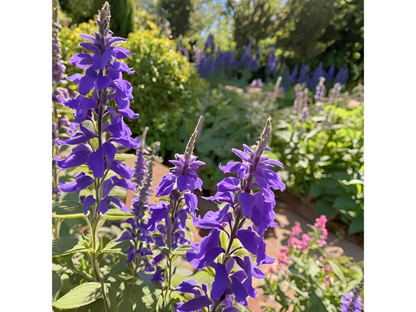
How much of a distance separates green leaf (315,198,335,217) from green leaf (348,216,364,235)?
0.31m

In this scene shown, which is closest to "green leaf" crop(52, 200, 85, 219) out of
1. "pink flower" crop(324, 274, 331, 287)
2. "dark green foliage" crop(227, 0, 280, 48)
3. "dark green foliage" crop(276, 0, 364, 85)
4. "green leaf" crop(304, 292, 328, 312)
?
"green leaf" crop(304, 292, 328, 312)

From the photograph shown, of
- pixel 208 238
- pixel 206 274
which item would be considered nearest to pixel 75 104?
pixel 208 238

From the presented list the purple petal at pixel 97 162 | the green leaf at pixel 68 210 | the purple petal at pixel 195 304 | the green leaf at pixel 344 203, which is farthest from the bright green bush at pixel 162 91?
the purple petal at pixel 195 304

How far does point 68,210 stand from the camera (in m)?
0.90

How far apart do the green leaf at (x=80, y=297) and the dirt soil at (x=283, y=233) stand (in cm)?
84

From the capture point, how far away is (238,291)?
69cm

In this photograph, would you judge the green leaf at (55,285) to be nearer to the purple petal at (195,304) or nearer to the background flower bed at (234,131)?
the purple petal at (195,304)

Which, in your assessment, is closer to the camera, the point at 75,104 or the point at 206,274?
the point at 75,104

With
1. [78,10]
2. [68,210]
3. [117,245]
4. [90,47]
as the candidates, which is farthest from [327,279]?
[78,10]

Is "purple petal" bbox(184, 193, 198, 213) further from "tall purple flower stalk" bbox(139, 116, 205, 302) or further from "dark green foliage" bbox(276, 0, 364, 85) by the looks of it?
"dark green foliage" bbox(276, 0, 364, 85)

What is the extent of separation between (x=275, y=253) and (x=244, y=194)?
217 centimetres

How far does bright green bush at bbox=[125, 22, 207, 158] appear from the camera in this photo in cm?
347

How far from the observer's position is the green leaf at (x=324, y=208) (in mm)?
3191

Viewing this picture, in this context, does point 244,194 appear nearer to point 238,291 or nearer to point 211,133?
point 238,291
